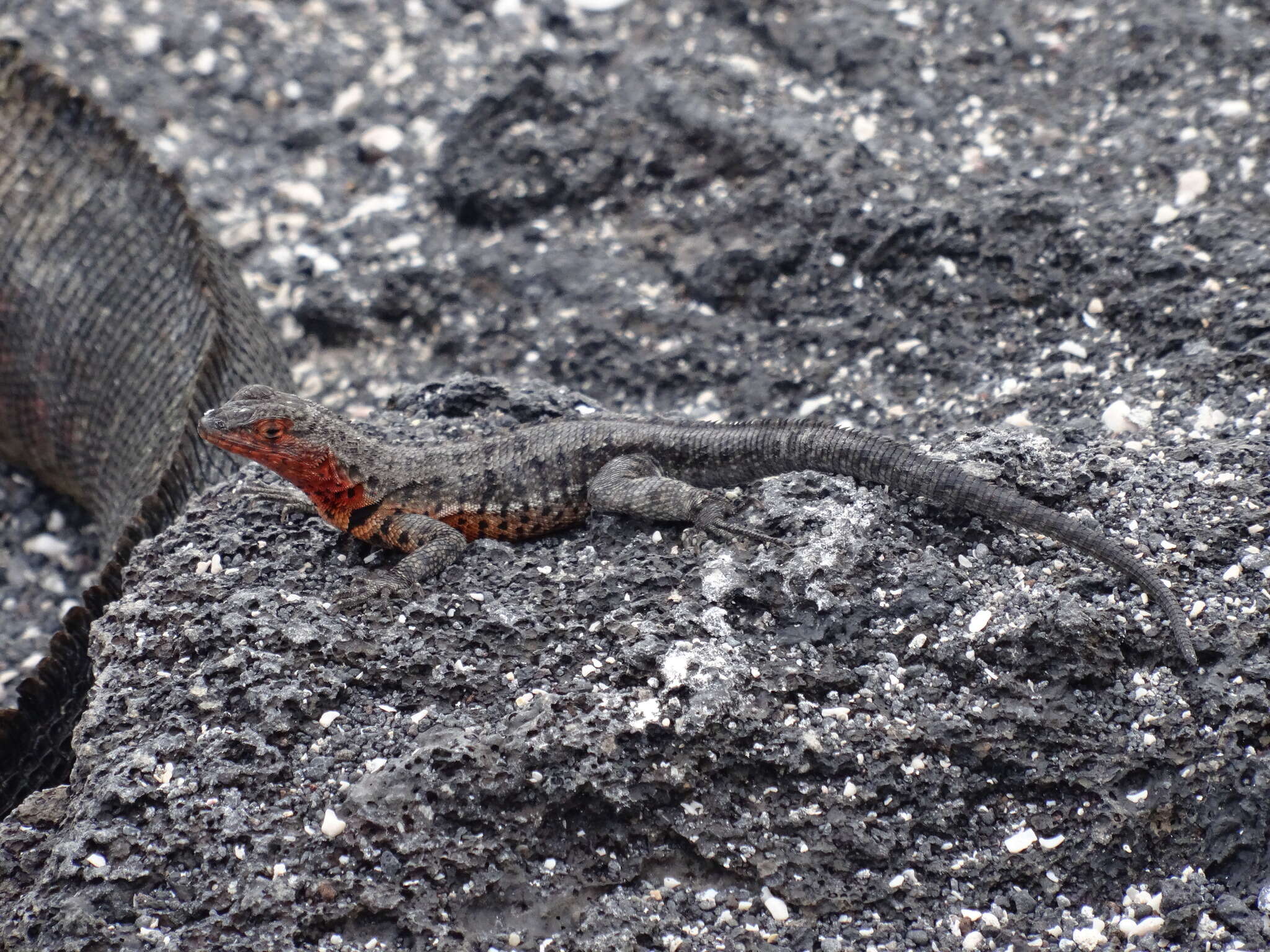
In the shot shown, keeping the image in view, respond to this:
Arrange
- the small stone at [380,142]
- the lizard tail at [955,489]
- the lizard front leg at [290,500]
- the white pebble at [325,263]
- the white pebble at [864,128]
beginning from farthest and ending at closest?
the small stone at [380,142] → the white pebble at [325,263] → the white pebble at [864,128] → the lizard front leg at [290,500] → the lizard tail at [955,489]

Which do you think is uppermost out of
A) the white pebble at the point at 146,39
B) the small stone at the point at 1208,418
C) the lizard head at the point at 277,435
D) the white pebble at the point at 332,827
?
the white pebble at the point at 146,39

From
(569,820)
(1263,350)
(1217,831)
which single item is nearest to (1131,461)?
(1263,350)

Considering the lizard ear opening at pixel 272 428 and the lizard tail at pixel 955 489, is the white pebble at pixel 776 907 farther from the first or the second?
the lizard ear opening at pixel 272 428

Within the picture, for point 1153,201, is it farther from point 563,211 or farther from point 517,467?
point 517,467

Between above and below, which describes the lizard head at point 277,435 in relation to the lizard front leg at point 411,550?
above

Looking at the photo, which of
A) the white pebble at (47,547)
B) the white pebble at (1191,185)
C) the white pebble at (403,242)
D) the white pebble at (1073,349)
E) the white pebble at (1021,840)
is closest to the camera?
the white pebble at (1021,840)

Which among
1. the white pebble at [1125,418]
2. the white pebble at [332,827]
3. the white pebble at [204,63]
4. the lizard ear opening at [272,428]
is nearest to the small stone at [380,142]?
the white pebble at [204,63]
